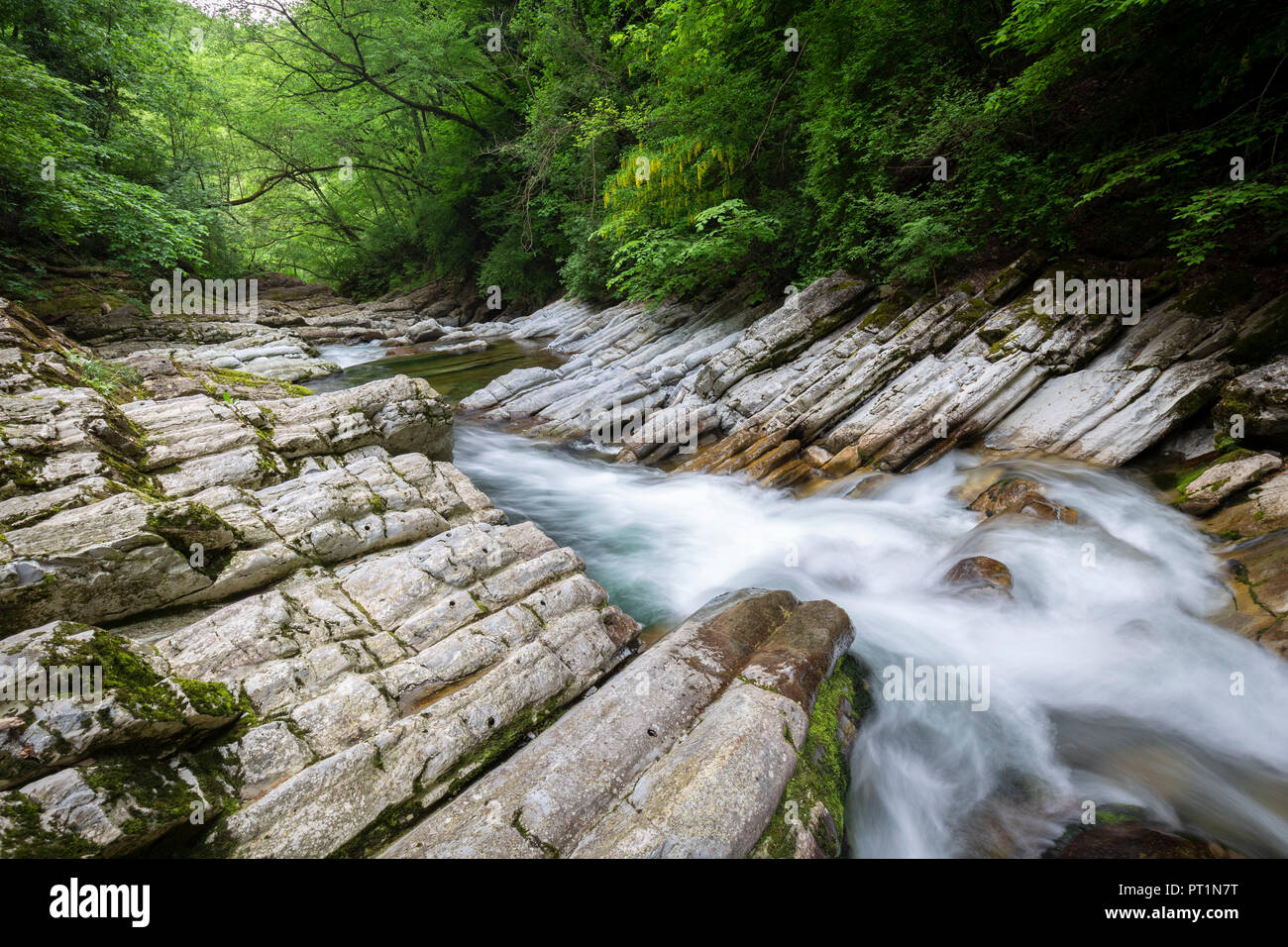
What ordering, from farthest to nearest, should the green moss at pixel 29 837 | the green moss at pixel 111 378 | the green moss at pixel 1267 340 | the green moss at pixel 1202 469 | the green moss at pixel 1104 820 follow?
the green moss at pixel 111 378 < the green moss at pixel 1267 340 < the green moss at pixel 1202 469 < the green moss at pixel 1104 820 < the green moss at pixel 29 837

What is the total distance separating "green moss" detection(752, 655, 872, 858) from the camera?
2.96 meters

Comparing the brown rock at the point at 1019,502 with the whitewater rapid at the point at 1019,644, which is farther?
the brown rock at the point at 1019,502

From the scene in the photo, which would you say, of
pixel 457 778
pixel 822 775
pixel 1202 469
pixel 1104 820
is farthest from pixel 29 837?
pixel 1202 469

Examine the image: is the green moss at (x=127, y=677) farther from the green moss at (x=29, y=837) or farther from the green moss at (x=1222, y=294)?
the green moss at (x=1222, y=294)

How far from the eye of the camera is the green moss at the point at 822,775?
296 cm

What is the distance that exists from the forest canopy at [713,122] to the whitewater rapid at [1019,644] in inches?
177

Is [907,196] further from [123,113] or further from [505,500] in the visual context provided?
[123,113]

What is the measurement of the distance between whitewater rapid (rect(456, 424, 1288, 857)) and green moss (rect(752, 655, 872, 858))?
15.1 inches

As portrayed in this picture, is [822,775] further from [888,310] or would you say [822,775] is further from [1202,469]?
[888,310]

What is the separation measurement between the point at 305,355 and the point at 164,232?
5.18 m

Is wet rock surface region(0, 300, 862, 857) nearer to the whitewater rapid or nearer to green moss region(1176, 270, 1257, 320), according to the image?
the whitewater rapid

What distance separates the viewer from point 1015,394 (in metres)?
8.33

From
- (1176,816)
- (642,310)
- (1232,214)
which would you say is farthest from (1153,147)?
(642,310)

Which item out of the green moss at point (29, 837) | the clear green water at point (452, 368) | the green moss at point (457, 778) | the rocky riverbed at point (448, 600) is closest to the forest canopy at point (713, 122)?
the rocky riverbed at point (448, 600)
